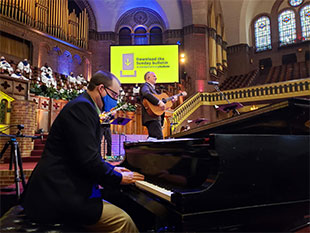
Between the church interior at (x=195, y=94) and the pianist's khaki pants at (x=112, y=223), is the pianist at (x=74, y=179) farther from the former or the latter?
the church interior at (x=195, y=94)

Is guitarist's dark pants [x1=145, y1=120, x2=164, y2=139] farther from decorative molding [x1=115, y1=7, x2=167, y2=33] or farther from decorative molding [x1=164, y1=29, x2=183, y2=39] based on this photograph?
decorative molding [x1=115, y1=7, x2=167, y2=33]

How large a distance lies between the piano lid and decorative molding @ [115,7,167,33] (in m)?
15.5

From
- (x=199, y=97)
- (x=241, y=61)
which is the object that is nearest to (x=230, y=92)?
(x=199, y=97)

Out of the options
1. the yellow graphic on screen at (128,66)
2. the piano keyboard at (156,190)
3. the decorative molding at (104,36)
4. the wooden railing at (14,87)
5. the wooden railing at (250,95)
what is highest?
the decorative molding at (104,36)

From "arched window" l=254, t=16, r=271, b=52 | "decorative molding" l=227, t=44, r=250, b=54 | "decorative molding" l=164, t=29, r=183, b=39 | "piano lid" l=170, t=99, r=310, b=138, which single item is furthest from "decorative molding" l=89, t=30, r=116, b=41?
"piano lid" l=170, t=99, r=310, b=138

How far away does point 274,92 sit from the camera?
41.4ft

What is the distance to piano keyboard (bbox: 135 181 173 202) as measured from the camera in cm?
154

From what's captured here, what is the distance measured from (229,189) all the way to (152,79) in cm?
280

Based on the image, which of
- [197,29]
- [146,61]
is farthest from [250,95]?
[146,61]

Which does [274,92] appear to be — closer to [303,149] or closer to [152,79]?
[152,79]

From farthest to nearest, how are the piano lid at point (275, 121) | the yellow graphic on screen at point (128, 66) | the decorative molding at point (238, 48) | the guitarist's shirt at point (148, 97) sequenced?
1. the decorative molding at point (238, 48)
2. the yellow graphic on screen at point (128, 66)
3. the guitarist's shirt at point (148, 97)
4. the piano lid at point (275, 121)

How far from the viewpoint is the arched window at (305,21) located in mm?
18391

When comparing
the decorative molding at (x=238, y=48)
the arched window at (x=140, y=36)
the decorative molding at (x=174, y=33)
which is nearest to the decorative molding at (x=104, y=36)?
the arched window at (x=140, y=36)

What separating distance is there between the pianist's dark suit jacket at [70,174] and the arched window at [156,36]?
1571 centimetres
